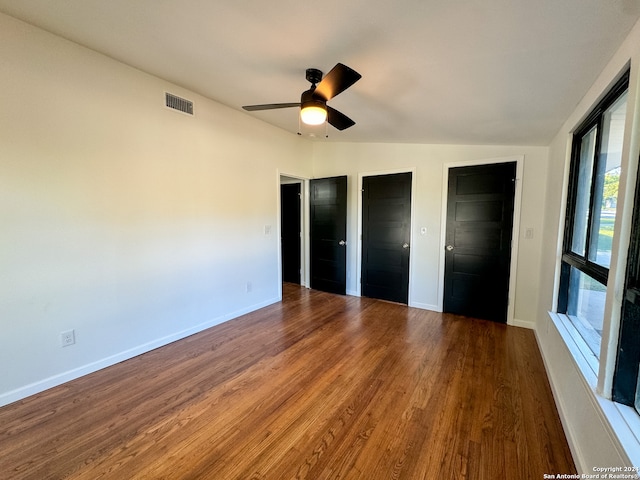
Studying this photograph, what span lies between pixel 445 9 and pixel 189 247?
2.96m

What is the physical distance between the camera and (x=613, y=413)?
120 centimetres

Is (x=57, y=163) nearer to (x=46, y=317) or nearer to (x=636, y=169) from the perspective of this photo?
(x=46, y=317)

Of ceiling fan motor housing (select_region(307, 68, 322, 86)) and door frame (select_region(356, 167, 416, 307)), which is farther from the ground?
ceiling fan motor housing (select_region(307, 68, 322, 86))

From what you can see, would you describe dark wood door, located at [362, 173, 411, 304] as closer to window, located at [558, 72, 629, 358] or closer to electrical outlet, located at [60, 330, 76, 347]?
window, located at [558, 72, 629, 358]

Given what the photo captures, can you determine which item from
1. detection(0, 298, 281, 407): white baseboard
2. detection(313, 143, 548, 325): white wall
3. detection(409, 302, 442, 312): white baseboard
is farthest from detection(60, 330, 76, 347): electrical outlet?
detection(409, 302, 442, 312): white baseboard

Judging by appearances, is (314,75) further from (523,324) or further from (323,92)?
(523,324)

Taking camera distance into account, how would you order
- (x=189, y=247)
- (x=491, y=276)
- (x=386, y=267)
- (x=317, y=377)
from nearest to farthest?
1. (x=317, y=377)
2. (x=189, y=247)
3. (x=491, y=276)
4. (x=386, y=267)

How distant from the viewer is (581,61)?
148 cm

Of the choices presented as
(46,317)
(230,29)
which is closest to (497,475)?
(230,29)

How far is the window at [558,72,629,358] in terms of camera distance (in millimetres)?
1548

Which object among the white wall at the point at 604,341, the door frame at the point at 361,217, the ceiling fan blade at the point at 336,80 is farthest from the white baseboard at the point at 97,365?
the white wall at the point at 604,341

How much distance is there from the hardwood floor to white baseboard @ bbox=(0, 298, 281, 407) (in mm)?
60

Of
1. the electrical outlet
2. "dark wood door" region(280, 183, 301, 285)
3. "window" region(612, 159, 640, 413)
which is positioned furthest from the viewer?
"dark wood door" region(280, 183, 301, 285)

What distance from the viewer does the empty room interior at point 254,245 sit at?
1.42 m
